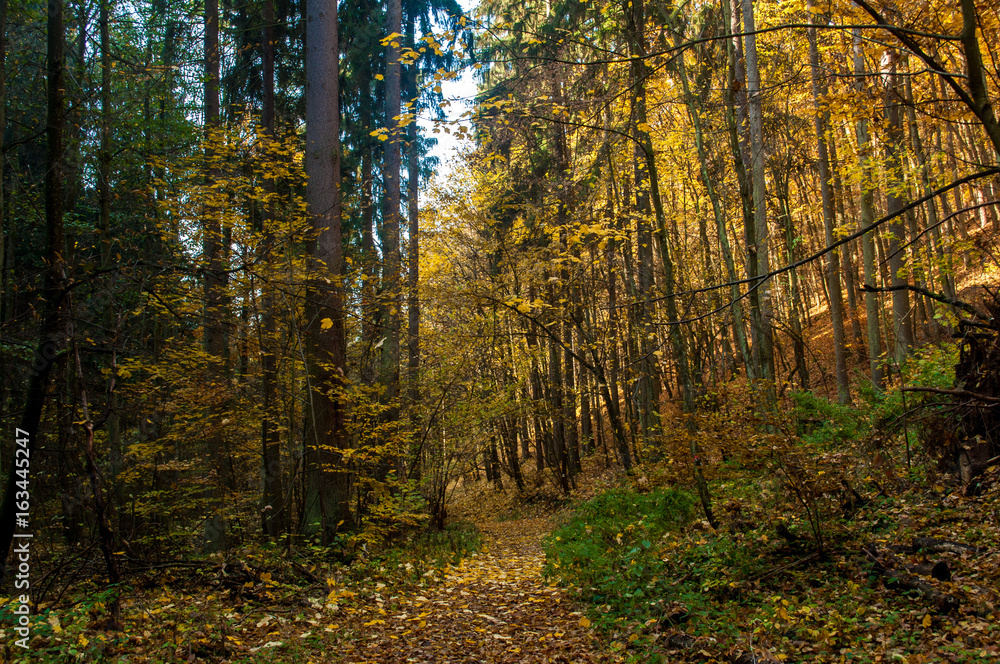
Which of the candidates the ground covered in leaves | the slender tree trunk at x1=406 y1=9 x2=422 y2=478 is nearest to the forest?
the ground covered in leaves

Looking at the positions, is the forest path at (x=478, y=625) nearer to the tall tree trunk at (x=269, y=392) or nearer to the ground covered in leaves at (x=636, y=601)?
the ground covered in leaves at (x=636, y=601)

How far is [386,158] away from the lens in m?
13.4

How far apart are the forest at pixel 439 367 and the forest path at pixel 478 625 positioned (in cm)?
5

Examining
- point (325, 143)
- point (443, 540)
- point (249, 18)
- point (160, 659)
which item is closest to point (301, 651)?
point (160, 659)

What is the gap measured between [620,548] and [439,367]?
215 inches

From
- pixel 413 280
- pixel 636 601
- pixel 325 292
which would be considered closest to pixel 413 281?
pixel 413 280

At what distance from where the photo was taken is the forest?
4277 millimetres

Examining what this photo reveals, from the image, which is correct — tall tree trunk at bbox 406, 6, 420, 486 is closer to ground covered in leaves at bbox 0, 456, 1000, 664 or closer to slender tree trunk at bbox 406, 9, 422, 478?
slender tree trunk at bbox 406, 9, 422, 478

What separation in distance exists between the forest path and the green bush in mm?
329

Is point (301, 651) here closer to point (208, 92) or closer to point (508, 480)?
point (208, 92)

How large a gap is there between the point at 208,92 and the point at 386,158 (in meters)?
3.90

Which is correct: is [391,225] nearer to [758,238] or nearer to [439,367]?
[439,367]

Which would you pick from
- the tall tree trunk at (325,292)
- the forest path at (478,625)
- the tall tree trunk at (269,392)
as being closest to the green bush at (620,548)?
the forest path at (478,625)

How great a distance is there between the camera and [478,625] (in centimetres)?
513
